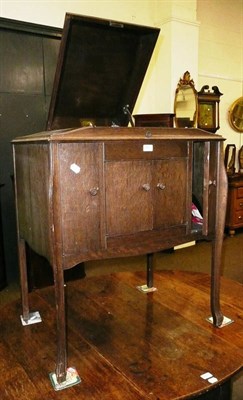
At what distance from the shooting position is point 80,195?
1.20 metres

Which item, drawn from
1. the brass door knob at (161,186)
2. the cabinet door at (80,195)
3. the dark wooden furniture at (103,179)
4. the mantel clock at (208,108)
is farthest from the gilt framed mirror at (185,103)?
the cabinet door at (80,195)

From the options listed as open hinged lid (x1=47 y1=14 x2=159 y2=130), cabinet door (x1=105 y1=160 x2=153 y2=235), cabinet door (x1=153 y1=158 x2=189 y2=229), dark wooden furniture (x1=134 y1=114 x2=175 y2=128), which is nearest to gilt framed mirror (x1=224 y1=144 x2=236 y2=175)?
dark wooden furniture (x1=134 y1=114 x2=175 y2=128)

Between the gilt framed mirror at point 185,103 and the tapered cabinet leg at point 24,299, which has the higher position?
the gilt framed mirror at point 185,103

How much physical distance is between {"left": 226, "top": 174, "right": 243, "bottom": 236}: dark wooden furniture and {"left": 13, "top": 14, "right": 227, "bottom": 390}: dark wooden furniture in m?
3.15

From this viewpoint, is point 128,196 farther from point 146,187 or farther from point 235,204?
point 235,204

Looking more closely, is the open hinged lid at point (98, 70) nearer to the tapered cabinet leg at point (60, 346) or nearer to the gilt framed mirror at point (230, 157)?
the tapered cabinet leg at point (60, 346)

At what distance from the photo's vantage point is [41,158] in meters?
1.21

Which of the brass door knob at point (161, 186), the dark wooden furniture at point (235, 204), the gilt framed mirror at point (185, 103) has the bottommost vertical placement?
the dark wooden furniture at point (235, 204)

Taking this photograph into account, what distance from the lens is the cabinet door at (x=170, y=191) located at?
4.41ft

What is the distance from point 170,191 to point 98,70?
80 cm

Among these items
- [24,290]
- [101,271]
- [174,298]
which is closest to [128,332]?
[174,298]

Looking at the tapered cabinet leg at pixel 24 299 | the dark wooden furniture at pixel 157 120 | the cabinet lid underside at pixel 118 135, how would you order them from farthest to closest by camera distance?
the dark wooden furniture at pixel 157 120, the tapered cabinet leg at pixel 24 299, the cabinet lid underside at pixel 118 135

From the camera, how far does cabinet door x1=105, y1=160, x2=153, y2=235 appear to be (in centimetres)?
125

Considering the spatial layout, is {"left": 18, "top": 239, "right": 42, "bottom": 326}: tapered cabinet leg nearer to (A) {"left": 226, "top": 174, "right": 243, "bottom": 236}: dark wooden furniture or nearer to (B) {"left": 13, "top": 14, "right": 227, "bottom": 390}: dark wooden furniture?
(B) {"left": 13, "top": 14, "right": 227, "bottom": 390}: dark wooden furniture
